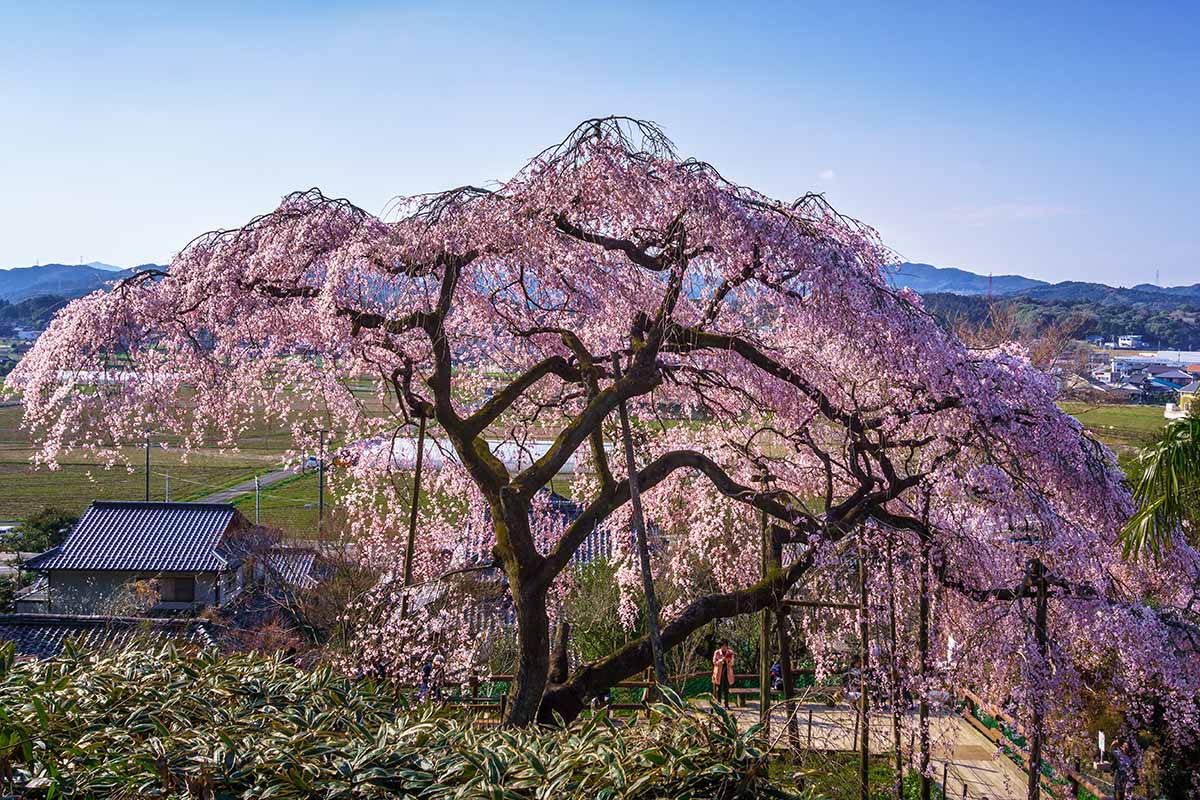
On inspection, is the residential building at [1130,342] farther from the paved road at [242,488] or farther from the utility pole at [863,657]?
the utility pole at [863,657]

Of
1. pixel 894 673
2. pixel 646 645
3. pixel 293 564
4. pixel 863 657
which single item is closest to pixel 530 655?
pixel 646 645

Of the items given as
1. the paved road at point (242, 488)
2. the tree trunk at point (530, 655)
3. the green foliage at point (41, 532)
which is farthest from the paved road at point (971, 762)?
the paved road at point (242, 488)

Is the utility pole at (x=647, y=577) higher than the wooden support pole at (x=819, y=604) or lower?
higher

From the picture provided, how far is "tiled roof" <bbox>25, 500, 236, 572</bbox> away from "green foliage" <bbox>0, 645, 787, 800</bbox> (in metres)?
19.1

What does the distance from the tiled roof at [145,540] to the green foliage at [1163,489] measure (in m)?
19.6

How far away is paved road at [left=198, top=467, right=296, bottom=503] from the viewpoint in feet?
147

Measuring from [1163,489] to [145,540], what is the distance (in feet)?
72.7

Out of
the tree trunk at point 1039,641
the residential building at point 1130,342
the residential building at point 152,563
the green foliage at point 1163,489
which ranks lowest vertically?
the residential building at point 152,563

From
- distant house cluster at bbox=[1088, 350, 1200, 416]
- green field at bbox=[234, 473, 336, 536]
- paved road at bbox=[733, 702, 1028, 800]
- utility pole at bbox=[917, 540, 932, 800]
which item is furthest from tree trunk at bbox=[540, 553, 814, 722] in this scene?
distant house cluster at bbox=[1088, 350, 1200, 416]

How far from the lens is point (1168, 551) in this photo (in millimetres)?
7082


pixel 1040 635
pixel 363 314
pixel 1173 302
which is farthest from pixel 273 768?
pixel 1173 302

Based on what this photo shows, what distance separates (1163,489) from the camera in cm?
677

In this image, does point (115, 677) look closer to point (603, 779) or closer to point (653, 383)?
point (603, 779)

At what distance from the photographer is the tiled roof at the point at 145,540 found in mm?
21531
